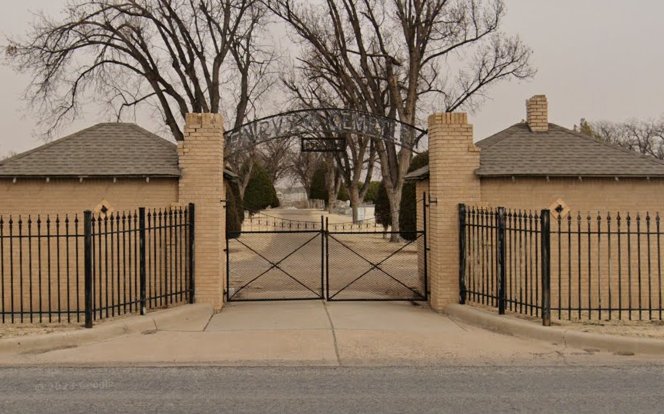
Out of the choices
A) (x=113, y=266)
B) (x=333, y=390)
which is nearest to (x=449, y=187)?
(x=333, y=390)

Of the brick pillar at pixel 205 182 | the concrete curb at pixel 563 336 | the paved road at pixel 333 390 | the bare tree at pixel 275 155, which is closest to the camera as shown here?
the paved road at pixel 333 390

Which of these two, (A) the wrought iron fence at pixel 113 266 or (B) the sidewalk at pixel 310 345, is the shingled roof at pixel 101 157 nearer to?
(A) the wrought iron fence at pixel 113 266

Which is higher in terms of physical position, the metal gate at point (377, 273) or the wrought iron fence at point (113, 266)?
the wrought iron fence at point (113, 266)

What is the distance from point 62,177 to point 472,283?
8034 mm

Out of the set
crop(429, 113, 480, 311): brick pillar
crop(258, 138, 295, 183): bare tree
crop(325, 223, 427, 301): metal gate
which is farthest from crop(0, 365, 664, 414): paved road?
crop(258, 138, 295, 183): bare tree

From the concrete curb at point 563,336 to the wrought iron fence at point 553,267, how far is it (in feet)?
1.25

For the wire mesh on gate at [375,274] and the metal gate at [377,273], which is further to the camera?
the wire mesh on gate at [375,274]

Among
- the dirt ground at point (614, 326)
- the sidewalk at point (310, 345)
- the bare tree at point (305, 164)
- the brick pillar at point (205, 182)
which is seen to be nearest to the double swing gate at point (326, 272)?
the brick pillar at point (205, 182)

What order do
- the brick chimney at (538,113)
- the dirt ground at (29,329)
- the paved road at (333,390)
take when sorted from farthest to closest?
the brick chimney at (538,113) < the dirt ground at (29,329) < the paved road at (333,390)

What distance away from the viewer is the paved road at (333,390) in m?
5.93

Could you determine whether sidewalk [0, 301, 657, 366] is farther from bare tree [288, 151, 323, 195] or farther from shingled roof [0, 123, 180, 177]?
bare tree [288, 151, 323, 195]

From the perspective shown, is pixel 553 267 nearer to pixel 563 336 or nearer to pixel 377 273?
pixel 563 336

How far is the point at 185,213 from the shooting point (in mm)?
11242

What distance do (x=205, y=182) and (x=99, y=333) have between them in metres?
3.59
